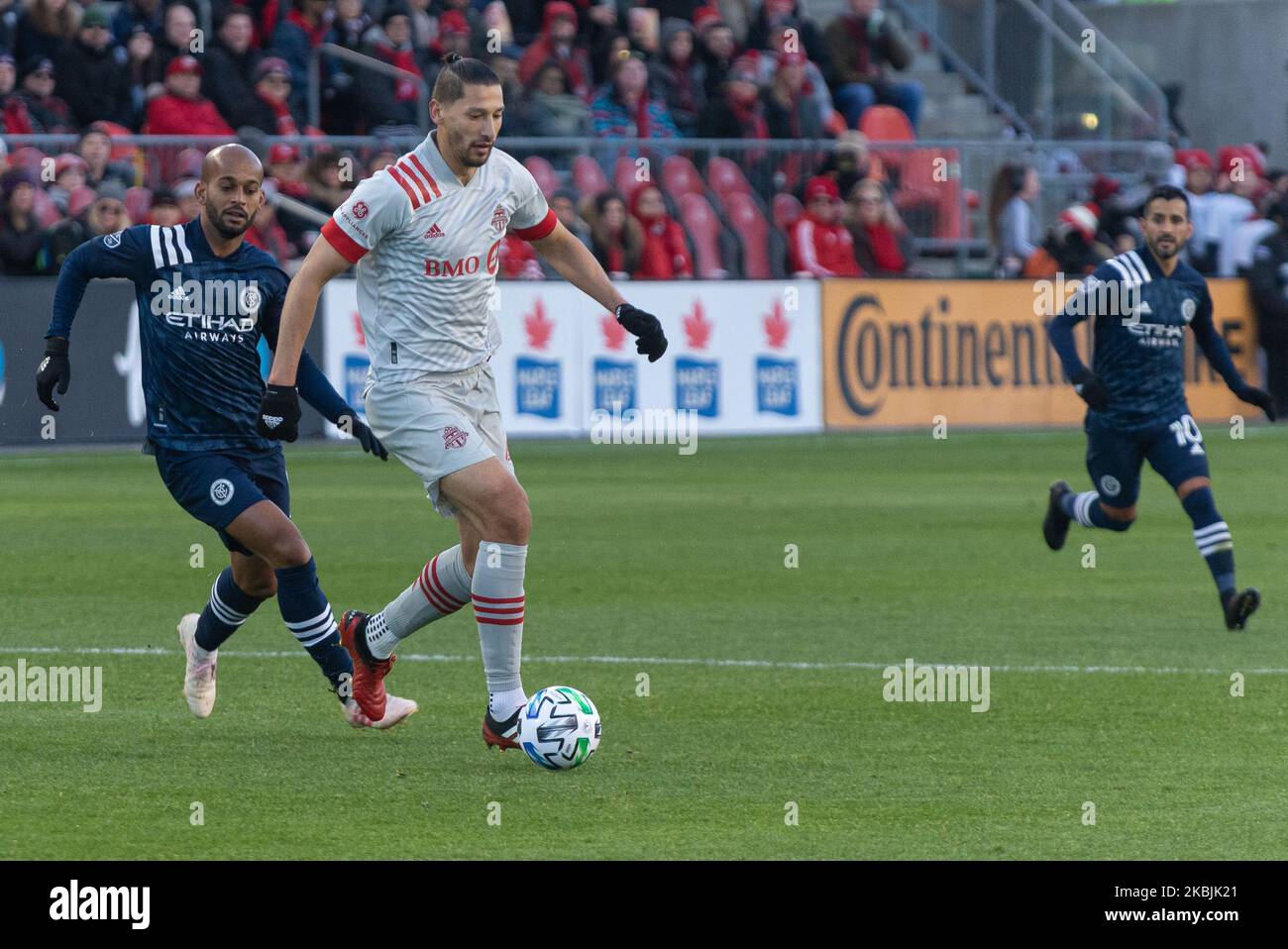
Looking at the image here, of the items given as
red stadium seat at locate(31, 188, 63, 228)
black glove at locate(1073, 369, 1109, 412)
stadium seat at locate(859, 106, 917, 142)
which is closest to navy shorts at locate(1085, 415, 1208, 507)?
black glove at locate(1073, 369, 1109, 412)

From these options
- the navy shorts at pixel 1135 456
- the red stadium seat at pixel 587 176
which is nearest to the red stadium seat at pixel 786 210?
the red stadium seat at pixel 587 176

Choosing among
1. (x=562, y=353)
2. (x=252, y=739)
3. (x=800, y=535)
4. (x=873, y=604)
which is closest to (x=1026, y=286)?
(x=562, y=353)

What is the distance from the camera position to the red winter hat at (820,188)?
25.3 m

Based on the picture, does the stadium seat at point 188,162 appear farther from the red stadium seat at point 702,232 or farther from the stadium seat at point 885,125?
the stadium seat at point 885,125

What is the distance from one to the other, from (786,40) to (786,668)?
63.0 ft

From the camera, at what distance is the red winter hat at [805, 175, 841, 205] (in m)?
25.3

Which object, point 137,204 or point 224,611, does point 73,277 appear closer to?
point 224,611

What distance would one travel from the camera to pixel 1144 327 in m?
12.2

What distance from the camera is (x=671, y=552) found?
1445 cm

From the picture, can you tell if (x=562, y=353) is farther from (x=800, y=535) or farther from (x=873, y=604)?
(x=873, y=604)

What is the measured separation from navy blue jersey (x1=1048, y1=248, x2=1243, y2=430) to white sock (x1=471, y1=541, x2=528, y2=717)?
200 inches

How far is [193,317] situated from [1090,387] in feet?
16.4

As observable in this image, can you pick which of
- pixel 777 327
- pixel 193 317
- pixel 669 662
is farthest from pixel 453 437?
pixel 777 327

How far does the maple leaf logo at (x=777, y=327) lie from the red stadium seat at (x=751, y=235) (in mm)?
1021
